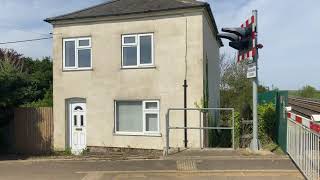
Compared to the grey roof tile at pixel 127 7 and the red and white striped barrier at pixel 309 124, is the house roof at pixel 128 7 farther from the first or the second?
the red and white striped barrier at pixel 309 124

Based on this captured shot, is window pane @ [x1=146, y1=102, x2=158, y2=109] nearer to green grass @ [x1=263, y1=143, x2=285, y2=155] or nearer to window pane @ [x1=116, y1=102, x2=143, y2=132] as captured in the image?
window pane @ [x1=116, y1=102, x2=143, y2=132]

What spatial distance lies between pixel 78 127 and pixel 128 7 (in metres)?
5.81

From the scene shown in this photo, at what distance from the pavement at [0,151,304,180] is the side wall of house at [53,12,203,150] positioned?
572 cm

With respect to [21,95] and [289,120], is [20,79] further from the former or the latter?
[289,120]

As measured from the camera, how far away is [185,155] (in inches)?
571

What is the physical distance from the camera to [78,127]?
2262cm

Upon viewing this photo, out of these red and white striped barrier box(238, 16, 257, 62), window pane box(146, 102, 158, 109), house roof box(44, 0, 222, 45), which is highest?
house roof box(44, 0, 222, 45)

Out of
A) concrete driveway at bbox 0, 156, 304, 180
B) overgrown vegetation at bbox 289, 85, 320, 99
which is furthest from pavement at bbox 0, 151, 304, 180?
overgrown vegetation at bbox 289, 85, 320, 99

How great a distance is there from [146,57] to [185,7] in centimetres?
267

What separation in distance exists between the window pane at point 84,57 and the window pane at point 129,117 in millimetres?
2321

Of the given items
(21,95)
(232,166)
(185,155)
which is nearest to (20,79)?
(21,95)

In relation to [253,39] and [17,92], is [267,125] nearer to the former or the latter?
[253,39]

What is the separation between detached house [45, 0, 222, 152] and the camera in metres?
20.2

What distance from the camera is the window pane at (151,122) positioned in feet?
68.1
